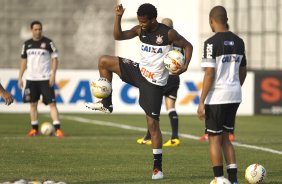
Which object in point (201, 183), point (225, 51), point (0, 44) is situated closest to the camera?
point (225, 51)

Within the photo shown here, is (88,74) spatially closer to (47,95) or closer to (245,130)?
(245,130)

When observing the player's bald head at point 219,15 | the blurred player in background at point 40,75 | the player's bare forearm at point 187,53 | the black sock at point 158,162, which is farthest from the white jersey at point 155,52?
the blurred player in background at point 40,75

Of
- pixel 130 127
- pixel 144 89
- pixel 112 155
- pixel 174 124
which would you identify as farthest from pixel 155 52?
pixel 130 127

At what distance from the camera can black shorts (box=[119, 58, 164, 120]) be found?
11867 mm

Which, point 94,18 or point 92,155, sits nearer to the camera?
point 92,155

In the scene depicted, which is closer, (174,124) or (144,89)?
(144,89)

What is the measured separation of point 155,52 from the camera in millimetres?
12016

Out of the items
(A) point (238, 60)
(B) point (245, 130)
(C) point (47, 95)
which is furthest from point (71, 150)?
(B) point (245, 130)

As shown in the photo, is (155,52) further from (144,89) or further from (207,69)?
(207,69)

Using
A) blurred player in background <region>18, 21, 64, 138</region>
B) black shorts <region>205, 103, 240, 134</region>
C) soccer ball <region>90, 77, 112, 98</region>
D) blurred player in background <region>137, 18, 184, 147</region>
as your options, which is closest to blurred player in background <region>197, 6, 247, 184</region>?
black shorts <region>205, 103, 240, 134</region>

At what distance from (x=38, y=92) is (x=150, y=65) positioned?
23.9 feet

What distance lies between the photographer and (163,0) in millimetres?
47000

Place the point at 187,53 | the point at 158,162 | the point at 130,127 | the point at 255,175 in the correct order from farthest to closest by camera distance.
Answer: the point at 130,127 → the point at 187,53 → the point at 158,162 → the point at 255,175

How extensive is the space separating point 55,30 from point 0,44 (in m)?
3.92
